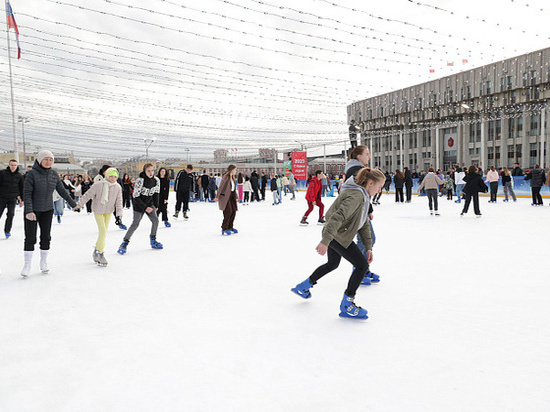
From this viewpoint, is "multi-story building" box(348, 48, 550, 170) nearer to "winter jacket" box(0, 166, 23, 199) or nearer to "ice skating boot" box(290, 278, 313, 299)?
"winter jacket" box(0, 166, 23, 199)

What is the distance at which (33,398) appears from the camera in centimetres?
220

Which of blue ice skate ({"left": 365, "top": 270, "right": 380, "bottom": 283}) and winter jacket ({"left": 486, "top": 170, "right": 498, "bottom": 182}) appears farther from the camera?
winter jacket ({"left": 486, "top": 170, "right": 498, "bottom": 182})

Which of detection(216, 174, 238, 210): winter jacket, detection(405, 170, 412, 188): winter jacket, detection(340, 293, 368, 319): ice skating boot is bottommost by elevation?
detection(340, 293, 368, 319): ice skating boot

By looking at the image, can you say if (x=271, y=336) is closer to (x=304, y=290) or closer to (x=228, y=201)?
(x=304, y=290)

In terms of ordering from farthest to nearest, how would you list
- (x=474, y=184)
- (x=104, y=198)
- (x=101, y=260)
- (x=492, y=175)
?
(x=492, y=175) < (x=474, y=184) < (x=104, y=198) < (x=101, y=260)

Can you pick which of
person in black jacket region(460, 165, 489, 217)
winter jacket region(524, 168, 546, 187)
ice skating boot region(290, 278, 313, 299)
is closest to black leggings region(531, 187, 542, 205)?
winter jacket region(524, 168, 546, 187)

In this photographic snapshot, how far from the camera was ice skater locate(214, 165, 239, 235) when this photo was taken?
9.05 m

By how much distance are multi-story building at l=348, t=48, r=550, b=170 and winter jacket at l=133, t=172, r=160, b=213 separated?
103ft

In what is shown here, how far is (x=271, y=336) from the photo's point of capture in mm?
3078

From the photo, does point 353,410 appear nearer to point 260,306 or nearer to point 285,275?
point 260,306

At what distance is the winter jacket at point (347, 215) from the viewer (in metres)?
3.26

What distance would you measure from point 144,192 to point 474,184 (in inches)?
335

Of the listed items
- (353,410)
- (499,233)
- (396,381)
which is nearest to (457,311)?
(396,381)

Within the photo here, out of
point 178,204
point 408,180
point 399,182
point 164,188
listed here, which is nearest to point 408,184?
point 408,180
